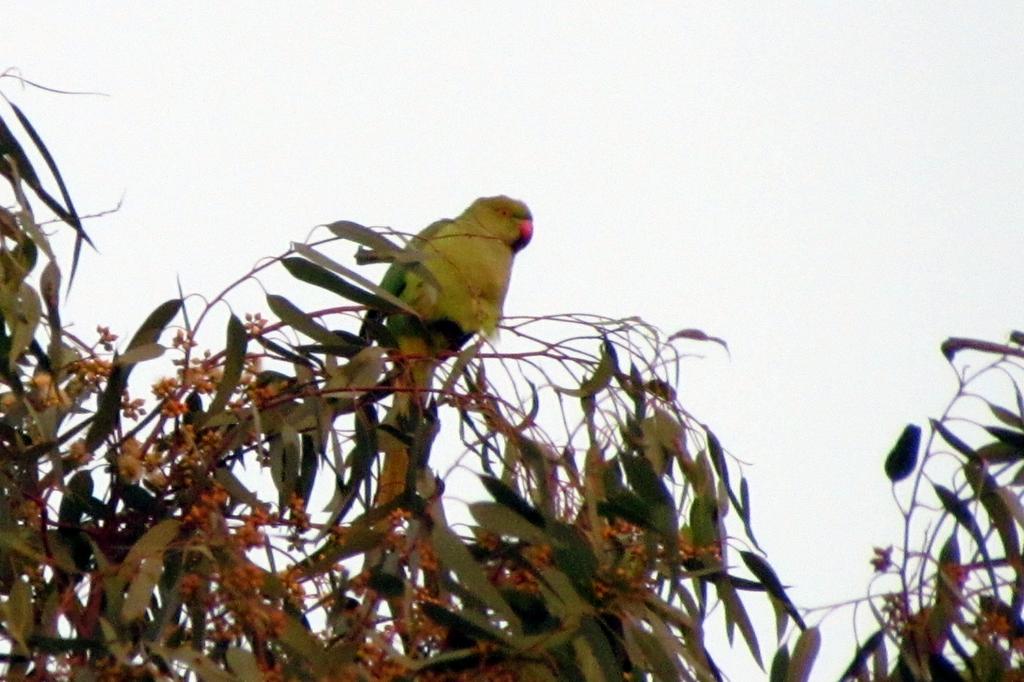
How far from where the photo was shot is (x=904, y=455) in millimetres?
1675

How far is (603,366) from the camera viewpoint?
1896mm

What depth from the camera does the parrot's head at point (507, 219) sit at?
325cm

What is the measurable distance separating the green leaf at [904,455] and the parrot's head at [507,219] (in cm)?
161

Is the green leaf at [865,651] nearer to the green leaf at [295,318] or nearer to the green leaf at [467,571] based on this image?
the green leaf at [467,571]

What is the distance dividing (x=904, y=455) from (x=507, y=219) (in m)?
1.71

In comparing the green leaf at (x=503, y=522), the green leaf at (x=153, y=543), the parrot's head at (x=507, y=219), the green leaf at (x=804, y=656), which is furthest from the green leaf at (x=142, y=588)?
the parrot's head at (x=507, y=219)

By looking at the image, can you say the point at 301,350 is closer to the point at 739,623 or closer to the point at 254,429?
the point at 254,429

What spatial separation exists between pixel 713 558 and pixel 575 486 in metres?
0.19

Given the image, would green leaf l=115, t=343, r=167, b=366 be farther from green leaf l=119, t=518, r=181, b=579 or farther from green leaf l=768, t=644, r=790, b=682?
green leaf l=768, t=644, r=790, b=682

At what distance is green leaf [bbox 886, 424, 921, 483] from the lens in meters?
1.67

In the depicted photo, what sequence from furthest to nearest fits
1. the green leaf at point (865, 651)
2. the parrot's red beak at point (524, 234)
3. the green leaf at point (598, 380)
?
the parrot's red beak at point (524, 234), the green leaf at point (598, 380), the green leaf at point (865, 651)

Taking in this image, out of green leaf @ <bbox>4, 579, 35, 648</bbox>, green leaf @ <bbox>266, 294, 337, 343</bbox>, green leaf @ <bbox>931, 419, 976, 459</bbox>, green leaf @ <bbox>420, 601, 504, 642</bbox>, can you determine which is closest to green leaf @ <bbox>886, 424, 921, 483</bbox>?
green leaf @ <bbox>931, 419, 976, 459</bbox>

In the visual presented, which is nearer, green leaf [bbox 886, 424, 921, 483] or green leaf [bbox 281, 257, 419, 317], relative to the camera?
green leaf [bbox 886, 424, 921, 483]

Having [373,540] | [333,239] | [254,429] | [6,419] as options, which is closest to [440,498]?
[373,540]
